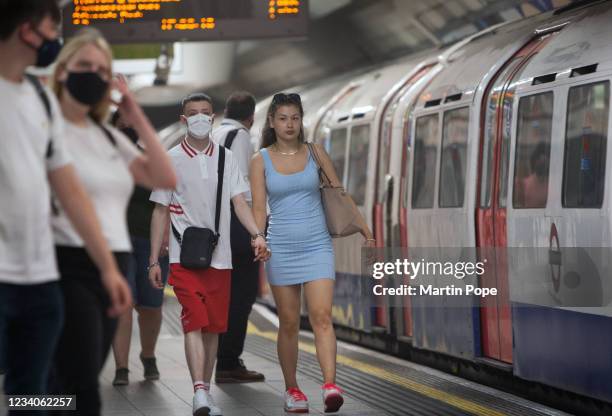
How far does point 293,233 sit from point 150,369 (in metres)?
2.06

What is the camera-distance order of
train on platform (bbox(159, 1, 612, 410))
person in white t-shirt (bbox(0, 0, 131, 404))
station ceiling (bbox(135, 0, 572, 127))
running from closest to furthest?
1. person in white t-shirt (bbox(0, 0, 131, 404))
2. train on platform (bbox(159, 1, 612, 410))
3. station ceiling (bbox(135, 0, 572, 127))

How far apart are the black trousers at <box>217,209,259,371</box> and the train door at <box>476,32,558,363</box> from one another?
1596mm

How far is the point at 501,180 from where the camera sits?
10008 millimetres

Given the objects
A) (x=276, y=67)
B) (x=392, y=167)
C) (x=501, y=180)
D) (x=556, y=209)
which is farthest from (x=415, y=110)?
(x=276, y=67)

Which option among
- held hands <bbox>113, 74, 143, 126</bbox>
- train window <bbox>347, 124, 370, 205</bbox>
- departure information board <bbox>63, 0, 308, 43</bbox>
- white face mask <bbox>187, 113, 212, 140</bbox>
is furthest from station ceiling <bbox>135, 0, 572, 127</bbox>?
held hands <bbox>113, 74, 143, 126</bbox>

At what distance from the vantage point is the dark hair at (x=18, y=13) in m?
4.77

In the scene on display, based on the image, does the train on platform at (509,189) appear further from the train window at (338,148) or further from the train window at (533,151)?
the train window at (338,148)

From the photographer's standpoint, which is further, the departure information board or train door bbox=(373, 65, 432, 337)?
train door bbox=(373, 65, 432, 337)

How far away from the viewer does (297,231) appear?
852 cm

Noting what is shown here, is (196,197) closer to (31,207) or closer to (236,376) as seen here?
(236,376)

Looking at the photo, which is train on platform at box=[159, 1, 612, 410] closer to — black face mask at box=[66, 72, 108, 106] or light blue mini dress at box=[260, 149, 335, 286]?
light blue mini dress at box=[260, 149, 335, 286]

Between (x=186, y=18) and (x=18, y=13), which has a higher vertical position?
(x=186, y=18)

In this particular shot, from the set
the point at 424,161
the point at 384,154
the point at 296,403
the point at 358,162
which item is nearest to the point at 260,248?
the point at 296,403

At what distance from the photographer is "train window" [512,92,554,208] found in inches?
359
